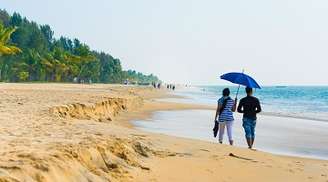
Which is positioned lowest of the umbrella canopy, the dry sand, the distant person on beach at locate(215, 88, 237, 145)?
the dry sand

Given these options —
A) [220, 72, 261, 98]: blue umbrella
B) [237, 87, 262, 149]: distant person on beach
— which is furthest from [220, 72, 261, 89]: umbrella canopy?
[237, 87, 262, 149]: distant person on beach

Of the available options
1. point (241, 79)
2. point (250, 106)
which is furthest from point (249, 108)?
point (241, 79)

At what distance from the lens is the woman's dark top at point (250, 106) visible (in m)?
11.3

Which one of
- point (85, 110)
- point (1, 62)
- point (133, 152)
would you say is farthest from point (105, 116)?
point (1, 62)

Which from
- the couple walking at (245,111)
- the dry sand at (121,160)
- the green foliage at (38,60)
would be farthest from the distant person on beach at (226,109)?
the green foliage at (38,60)

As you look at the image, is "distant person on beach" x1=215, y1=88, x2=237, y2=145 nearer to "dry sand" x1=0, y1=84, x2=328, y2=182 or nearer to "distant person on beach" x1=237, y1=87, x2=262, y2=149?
"distant person on beach" x1=237, y1=87, x2=262, y2=149

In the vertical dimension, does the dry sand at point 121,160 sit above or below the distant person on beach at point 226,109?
below

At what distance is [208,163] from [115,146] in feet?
6.12

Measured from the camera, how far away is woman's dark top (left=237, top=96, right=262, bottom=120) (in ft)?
37.0

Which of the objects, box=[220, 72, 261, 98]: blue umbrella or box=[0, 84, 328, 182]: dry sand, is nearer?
box=[0, 84, 328, 182]: dry sand

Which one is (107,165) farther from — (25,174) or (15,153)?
(25,174)

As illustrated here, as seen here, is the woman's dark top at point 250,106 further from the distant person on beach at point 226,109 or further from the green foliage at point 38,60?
the green foliage at point 38,60

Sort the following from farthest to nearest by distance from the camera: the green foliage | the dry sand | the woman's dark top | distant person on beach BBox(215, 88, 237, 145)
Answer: the green foliage → distant person on beach BBox(215, 88, 237, 145) → the woman's dark top → the dry sand

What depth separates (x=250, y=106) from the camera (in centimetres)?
1131
